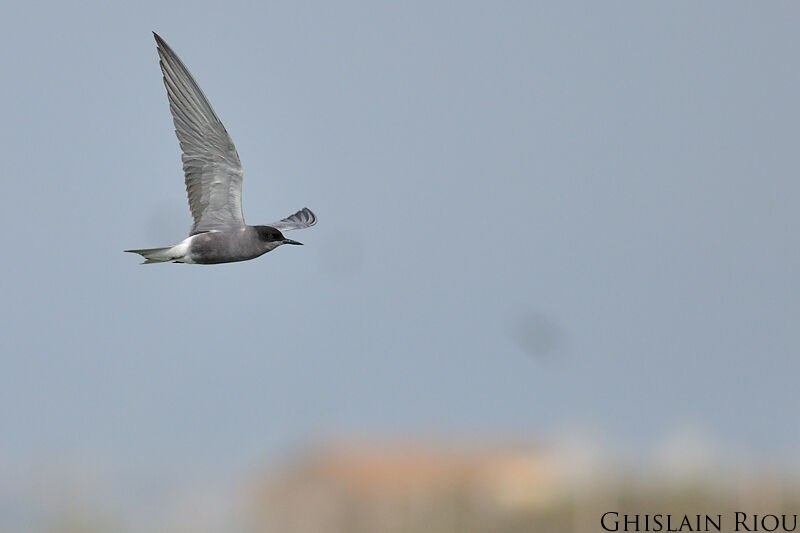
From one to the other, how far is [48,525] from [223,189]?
9.16ft

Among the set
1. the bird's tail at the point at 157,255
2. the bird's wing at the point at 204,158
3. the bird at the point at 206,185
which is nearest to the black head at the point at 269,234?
the bird at the point at 206,185

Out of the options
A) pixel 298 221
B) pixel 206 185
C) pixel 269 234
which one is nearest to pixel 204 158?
pixel 206 185

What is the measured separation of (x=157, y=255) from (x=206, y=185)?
834 millimetres

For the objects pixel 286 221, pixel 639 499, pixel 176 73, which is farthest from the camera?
pixel 639 499

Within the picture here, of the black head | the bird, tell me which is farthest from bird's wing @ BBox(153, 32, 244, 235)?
the black head

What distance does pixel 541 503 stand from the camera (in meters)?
20.4

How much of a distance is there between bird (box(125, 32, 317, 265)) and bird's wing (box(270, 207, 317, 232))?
0.18 m

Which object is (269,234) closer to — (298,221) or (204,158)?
(204,158)

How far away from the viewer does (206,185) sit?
44.4 feet

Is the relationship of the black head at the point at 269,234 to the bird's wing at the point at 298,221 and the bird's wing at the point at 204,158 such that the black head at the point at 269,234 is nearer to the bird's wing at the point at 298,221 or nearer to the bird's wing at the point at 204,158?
the bird's wing at the point at 204,158

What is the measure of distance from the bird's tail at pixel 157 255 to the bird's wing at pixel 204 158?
1.57 feet

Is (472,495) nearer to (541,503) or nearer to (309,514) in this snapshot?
(541,503)

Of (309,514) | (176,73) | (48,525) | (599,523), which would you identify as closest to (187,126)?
(176,73)

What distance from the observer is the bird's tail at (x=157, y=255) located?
12867 mm
